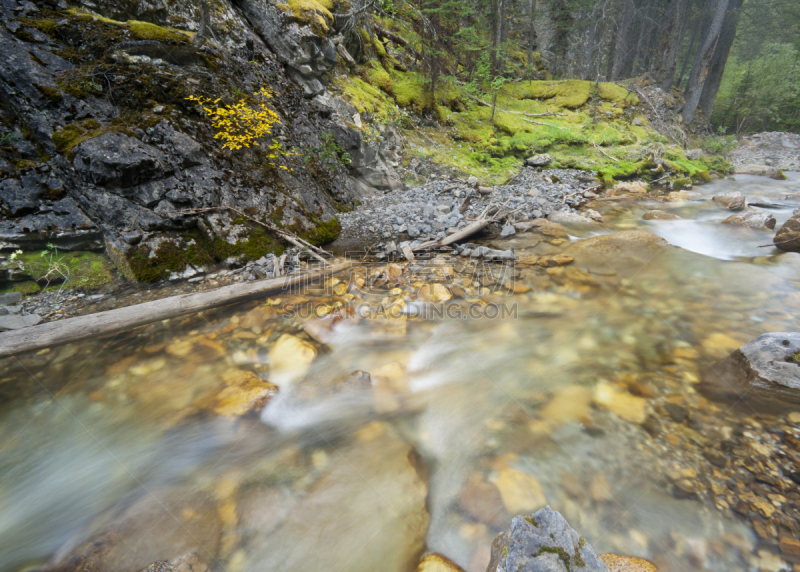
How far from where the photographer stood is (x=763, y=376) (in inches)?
116

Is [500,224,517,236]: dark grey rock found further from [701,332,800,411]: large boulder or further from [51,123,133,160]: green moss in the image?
[51,123,133,160]: green moss

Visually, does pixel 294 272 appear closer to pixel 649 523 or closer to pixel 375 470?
pixel 375 470

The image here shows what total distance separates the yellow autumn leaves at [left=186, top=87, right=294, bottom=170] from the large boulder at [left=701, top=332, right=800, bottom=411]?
7152mm

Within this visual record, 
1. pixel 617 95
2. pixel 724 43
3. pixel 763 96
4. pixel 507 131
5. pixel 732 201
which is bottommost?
pixel 732 201

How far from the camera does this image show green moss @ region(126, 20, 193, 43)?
199 inches

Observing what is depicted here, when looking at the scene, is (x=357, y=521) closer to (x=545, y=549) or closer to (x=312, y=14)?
(x=545, y=549)

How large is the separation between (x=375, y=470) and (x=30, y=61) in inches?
278

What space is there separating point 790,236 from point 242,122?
410 inches

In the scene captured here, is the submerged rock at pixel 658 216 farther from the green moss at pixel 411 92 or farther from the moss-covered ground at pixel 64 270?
the moss-covered ground at pixel 64 270

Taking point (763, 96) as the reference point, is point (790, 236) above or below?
below

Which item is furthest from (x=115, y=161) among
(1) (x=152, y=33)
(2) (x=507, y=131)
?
(2) (x=507, y=131)

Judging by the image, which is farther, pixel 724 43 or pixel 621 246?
pixel 724 43

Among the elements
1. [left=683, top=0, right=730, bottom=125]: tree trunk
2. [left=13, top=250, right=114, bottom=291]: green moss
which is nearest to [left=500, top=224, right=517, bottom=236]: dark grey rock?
[left=13, top=250, right=114, bottom=291]: green moss

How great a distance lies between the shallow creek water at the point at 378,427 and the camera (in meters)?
2.13
